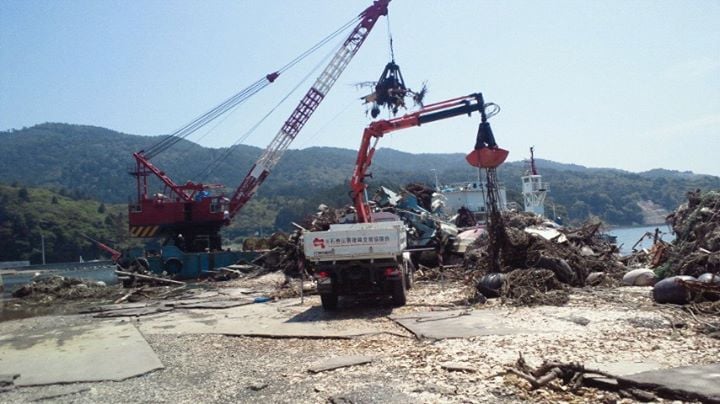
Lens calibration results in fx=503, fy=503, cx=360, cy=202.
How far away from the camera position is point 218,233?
105ft

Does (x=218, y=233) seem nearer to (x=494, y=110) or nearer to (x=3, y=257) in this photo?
(x=494, y=110)

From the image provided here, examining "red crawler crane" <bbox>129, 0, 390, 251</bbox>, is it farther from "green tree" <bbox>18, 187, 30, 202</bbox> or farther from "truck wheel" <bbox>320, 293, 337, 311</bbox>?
"green tree" <bbox>18, 187, 30, 202</bbox>

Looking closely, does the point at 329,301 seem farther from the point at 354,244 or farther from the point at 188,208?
the point at 188,208

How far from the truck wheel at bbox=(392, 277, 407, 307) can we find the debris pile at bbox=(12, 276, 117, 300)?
1498cm

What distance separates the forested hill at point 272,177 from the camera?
90500 mm

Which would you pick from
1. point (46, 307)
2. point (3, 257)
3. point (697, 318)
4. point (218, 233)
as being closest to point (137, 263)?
point (218, 233)

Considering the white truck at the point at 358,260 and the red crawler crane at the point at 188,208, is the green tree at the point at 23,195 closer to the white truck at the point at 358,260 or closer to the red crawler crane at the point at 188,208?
the red crawler crane at the point at 188,208

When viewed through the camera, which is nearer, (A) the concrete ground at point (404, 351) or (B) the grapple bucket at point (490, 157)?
(A) the concrete ground at point (404, 351)

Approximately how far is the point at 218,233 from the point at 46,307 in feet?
45.5

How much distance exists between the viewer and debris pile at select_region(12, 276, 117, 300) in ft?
69.3

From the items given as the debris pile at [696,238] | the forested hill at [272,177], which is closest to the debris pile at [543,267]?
the debris pile at [696,238]

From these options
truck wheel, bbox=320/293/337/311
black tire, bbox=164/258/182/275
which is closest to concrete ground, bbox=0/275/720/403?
truck wheel, bbox=320/293/337/311

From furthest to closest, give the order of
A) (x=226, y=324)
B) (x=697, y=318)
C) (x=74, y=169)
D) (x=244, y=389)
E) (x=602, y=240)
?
(x=74, y=169), (x=602, y=240), (x=226, y=324), (x=697, y=318), (x=244, y=389)

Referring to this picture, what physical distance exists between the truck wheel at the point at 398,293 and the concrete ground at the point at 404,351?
0.26m
